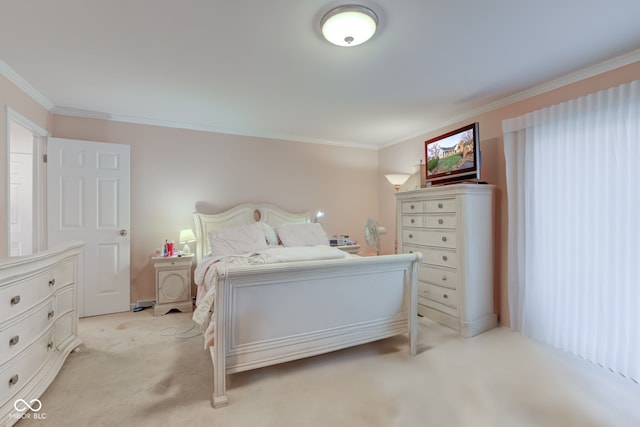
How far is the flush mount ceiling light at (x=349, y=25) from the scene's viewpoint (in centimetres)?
158

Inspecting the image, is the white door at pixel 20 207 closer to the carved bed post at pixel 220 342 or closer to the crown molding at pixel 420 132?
the crown molding at pixel 420 132

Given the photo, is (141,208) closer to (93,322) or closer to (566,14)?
(93,322)

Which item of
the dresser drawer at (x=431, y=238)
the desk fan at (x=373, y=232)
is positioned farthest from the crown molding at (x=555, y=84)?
the desk fan at (x=373, y=232)

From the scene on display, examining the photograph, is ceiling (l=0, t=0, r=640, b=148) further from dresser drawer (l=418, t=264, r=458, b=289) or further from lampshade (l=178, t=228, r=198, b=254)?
dresser drawer (l=418, t=264, r=458, b=289)

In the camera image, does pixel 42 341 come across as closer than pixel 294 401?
No

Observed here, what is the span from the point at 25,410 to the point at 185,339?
1.12 meters

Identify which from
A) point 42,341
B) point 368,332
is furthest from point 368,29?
point 42,341

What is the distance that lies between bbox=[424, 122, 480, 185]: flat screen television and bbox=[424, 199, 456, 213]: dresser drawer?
1.08 ft

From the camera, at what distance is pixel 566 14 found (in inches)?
64.2

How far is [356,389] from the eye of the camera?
186cm

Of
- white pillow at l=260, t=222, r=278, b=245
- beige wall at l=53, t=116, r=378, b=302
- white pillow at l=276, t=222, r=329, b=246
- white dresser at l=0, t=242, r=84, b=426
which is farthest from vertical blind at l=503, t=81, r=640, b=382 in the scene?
white dresser at l=0, t=242, r=84, b=426

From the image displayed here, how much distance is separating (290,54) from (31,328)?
99.4 inches

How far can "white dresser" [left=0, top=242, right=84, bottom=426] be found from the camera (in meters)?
1.49

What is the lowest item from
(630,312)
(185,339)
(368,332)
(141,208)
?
(185,339)
